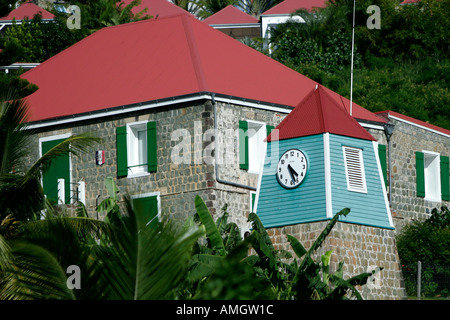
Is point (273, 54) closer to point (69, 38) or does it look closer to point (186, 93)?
point (69, 38)

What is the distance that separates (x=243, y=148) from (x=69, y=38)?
2364cm

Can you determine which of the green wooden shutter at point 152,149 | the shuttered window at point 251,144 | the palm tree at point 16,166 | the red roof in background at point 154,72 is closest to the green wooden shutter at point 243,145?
the shuttered window at point 251,144

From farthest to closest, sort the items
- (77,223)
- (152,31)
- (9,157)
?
1. (152,31)
2. (77,223)
3. (9,157)

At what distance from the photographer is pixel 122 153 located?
30.9m

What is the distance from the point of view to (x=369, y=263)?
2447 centimetres

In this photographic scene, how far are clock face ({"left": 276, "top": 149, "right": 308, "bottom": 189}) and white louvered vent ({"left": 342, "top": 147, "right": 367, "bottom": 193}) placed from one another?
108 cm

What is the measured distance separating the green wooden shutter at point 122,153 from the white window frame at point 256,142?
12.6 feet

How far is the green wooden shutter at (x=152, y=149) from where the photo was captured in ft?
99.7

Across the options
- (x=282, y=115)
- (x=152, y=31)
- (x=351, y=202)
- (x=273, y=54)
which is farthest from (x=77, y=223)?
(x=273, y=54)

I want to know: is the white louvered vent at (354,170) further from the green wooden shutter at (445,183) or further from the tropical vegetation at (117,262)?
the green wooden shutter at (445,183)

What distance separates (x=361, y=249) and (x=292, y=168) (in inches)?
104

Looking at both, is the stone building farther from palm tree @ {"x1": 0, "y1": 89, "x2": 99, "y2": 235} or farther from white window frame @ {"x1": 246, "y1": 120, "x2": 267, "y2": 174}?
palm tree @ {"x1": 0, "y1": 89, "x2": 99, "y2": 235}

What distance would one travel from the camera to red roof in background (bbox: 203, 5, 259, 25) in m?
68.1
